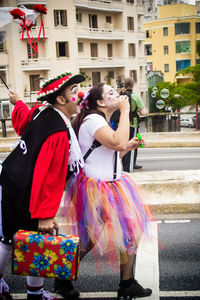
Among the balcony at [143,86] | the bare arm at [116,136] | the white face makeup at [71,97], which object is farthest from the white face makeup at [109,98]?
the balcony at [143,86]

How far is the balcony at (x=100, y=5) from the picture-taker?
4475cm

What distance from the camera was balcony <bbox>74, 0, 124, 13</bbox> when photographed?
1762 inches

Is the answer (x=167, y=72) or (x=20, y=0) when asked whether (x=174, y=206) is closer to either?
(x=20, y=0)

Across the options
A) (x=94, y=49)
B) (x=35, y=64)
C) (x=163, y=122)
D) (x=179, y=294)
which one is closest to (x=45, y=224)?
(x=179, y=294)

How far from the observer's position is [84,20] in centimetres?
4650

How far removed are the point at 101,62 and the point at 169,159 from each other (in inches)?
1448

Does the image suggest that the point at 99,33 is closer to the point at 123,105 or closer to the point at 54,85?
the point at 123,105

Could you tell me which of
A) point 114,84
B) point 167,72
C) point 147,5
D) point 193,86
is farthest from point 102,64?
point 147,5

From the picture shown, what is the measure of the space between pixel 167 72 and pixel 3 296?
73.6m

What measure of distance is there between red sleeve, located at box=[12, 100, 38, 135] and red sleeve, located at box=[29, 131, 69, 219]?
0.63m

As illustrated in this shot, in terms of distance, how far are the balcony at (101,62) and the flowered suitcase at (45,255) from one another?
4326 centimetres

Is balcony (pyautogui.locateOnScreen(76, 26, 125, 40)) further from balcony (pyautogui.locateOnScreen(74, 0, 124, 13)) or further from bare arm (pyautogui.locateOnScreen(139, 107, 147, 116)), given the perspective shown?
bare arm (pyautogui.locateOnScreen(139, 107, 147, 116))

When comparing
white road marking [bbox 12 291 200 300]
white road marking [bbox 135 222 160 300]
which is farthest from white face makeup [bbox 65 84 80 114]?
white road marking [bbox 12 291 200 300]

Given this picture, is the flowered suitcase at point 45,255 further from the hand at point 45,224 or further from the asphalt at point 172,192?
the asphalt at point 172,192
